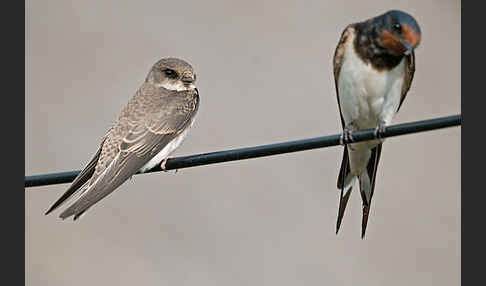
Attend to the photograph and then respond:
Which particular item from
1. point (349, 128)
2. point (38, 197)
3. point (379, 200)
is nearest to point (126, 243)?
point (38, 197)

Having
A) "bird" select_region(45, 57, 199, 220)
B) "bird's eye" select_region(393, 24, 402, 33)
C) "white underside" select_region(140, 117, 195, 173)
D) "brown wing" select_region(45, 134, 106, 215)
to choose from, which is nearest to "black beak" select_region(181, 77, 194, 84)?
"bird" select_region(45, 57, 199, 220)

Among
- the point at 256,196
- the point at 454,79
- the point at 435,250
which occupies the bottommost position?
the point at 435,250

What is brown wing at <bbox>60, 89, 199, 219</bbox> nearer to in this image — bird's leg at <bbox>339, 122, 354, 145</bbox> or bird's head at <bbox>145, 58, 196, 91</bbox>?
Result: bird's head at <bbox>145, 58, 196, 91</bbox>

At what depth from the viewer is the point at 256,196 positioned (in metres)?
6.69

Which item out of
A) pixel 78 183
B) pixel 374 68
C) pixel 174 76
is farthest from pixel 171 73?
pixel 374 68

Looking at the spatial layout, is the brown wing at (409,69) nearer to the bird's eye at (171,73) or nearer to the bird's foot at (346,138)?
the bird's foot at (346,138)

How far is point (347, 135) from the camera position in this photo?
3426mm

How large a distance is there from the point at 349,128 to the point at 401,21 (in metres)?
0.58

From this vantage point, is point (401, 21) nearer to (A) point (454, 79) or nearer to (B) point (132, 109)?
(B) point (132, 109)

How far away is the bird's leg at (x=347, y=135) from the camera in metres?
3.12

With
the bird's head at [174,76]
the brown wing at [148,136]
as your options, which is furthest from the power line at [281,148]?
the bird's head at [174,76]

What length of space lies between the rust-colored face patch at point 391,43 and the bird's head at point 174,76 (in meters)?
1.04

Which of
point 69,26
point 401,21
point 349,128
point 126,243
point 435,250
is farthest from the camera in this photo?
point 69,26

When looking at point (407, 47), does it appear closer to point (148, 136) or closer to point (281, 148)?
point (281, 148)
